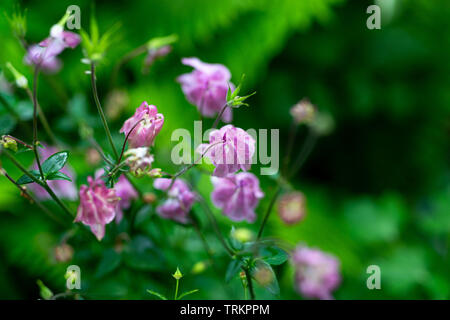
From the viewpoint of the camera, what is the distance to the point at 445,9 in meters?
1.62

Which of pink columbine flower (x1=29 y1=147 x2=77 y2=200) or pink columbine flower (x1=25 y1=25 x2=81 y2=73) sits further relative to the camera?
pink columbine flower (x1=29 y1=147 x2=77 y2=200)

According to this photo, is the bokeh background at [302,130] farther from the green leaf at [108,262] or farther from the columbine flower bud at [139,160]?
the columbine flower bud at [139,160]

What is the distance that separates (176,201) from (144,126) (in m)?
0.14

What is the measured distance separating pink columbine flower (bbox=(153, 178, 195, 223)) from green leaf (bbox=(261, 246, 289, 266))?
0.11 meters

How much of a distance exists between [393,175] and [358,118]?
252mm

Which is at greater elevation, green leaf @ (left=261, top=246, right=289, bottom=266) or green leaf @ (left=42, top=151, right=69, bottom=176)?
green leaf @ (left=42, top=151, right=69, bottom=176)

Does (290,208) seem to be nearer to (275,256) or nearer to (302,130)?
(275,256)

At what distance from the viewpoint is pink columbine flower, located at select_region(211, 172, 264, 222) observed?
53 cm

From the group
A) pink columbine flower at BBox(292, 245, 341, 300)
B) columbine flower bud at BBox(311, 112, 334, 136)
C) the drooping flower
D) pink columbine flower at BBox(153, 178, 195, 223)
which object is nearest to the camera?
the drooping flower

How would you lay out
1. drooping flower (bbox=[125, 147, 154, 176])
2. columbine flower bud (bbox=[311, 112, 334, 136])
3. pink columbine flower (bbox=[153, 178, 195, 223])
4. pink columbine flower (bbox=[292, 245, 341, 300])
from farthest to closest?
columbine flower bud (bbox=[311, 112, 334, 136])
pink columbine flower (bbox=[292, 245, 341, 300])
pink columbine flower (bbox=[153, 178, 195, 223])
drooping flower (bbox=[125, 147, 154, 176])

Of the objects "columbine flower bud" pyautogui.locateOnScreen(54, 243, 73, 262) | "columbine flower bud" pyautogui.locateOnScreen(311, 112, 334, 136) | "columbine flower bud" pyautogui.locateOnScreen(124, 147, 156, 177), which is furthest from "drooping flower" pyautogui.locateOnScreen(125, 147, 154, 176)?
"columbine flower bud" pyautogui.locateOnScreen(311, 112, 334, 136)

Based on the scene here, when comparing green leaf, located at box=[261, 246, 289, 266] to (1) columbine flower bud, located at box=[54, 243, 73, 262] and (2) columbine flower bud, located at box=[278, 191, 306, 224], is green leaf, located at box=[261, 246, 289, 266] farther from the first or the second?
(1) columbine flower bud, located at box=[54, 243, 73, 262]

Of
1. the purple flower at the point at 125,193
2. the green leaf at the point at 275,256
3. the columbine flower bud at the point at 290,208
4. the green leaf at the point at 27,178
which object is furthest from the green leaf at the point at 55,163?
the columbine flower bud at the point at 290,208

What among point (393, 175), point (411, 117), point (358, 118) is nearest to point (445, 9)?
point (411, 117)
